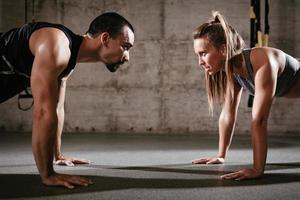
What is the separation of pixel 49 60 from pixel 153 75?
10.2 ft

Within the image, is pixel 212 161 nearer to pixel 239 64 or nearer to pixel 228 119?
pixel 228 119

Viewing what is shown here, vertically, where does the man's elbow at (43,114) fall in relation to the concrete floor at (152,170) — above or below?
above

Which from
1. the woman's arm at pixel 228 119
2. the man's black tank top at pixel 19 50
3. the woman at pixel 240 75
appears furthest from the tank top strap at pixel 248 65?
the man's black tank top at pixel 19 50

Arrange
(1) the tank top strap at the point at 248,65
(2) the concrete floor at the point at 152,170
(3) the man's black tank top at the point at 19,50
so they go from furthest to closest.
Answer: (1) the tank top strap at the point at 248,65, (3) the man's black tank top at the point at 19,50, (2) the concrete floor at the point at 152,170

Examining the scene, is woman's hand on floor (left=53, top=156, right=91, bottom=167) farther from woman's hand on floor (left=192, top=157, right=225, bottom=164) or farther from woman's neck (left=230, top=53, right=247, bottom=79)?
woman's neck (left=230, top=53, right=247, bottom=79)

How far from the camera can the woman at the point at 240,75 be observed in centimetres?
205

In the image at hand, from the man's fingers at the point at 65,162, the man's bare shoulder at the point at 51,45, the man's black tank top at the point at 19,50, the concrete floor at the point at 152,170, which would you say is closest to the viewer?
the concrete floor at the point at 152,170

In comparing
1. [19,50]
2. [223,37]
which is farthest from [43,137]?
[223,37]

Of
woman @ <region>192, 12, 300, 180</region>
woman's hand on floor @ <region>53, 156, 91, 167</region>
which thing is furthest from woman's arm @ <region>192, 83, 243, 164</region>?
woman's hand on floor @ <region>53, 156, 91, 167</region>

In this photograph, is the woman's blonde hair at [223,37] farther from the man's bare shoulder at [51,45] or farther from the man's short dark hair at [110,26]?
the man's bare shoulder at [51,45]

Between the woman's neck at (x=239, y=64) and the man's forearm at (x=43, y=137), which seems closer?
the man's forearm at (x=43, y=137)

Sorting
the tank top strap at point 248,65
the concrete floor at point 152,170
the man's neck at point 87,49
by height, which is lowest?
the concrete floor at point 152,170

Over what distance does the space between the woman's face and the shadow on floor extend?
69cm

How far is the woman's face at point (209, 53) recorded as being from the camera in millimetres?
2234
